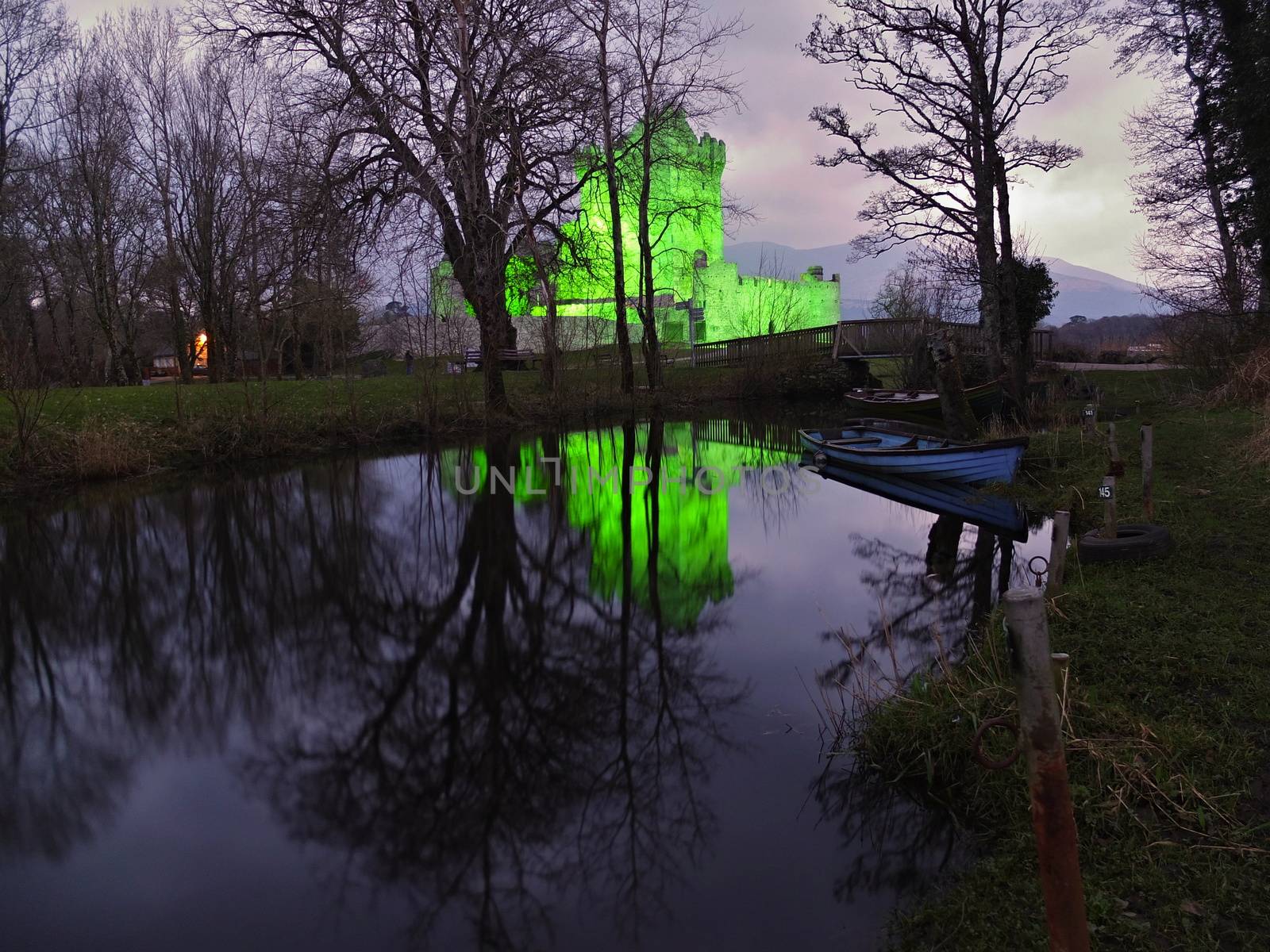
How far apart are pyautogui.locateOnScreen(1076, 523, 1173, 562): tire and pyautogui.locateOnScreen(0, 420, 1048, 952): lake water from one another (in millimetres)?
1036

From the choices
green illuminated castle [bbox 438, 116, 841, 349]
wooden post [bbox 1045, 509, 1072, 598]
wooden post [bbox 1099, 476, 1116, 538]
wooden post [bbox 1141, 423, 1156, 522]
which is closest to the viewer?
wooden post [bbox 1045, 509, 1072, 598]

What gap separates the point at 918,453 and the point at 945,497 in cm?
72

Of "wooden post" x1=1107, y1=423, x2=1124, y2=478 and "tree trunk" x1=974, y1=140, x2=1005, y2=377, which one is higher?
"tree trunk" x1=974, y1=140, x2=1005, y2=377

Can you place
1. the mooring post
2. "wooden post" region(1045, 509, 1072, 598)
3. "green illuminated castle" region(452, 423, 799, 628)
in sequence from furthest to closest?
1. "green illuminated castle" region(452, 423, 799, 628)
2. "wooden post" region(1045, 509, 1072, 598)
3. the mooring post

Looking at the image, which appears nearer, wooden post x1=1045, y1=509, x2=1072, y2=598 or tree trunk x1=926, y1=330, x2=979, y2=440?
wooden post x1=1045, y1=509, x2=1072, y2=598

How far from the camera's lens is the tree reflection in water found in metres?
3.68

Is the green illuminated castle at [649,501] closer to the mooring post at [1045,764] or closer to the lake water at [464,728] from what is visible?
the lake water at [464,728]

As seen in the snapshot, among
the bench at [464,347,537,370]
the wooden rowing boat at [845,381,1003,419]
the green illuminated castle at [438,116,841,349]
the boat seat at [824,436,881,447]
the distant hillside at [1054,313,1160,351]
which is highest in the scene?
the green illuminated castle at [438,116,841,349]

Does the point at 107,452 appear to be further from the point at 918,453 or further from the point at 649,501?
the point at 918,453

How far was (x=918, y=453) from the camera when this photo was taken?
38.9ft

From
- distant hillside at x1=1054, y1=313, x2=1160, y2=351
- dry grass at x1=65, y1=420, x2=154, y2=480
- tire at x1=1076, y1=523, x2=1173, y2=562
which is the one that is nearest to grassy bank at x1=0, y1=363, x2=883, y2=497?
dry grass at x1=65, y1=420, x2=154, y2=480

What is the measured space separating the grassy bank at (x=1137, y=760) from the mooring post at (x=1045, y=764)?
761mm

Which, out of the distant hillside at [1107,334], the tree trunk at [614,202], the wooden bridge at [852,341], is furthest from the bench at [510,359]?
the distant hillside at [1107,334]

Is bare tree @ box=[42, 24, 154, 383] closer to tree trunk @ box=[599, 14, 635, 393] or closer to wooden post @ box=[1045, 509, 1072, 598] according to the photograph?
tree trunk @ box=[599, 14, 635, 393]
